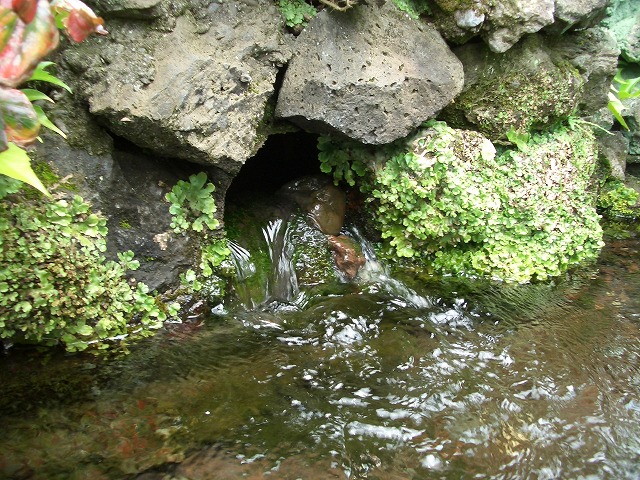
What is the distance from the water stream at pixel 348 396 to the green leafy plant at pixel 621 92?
3271mm

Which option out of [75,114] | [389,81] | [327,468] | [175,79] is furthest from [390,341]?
[75,114]

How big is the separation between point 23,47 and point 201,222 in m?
2.95

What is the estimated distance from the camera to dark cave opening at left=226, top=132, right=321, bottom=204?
6.22m

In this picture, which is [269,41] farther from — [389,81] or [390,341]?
[390,341]

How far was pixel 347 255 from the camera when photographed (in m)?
5.52

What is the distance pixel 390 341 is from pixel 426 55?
Result: 111 inches

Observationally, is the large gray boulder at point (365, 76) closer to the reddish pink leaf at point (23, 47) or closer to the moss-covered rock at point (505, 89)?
the moss-covered rock at point (505, 89)

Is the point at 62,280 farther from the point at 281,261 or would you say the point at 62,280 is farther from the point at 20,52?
the point at 20,52

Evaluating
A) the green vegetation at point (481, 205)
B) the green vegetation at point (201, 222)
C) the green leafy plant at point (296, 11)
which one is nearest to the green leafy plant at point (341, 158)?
the green vegetation at point (481, 205)

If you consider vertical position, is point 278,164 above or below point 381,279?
above

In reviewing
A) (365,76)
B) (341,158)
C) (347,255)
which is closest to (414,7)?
(365,76)

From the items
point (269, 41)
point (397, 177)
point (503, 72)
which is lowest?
point (397, 177)

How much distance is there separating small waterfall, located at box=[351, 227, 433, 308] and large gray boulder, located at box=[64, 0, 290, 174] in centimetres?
191

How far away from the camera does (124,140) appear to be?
14.2 feet
